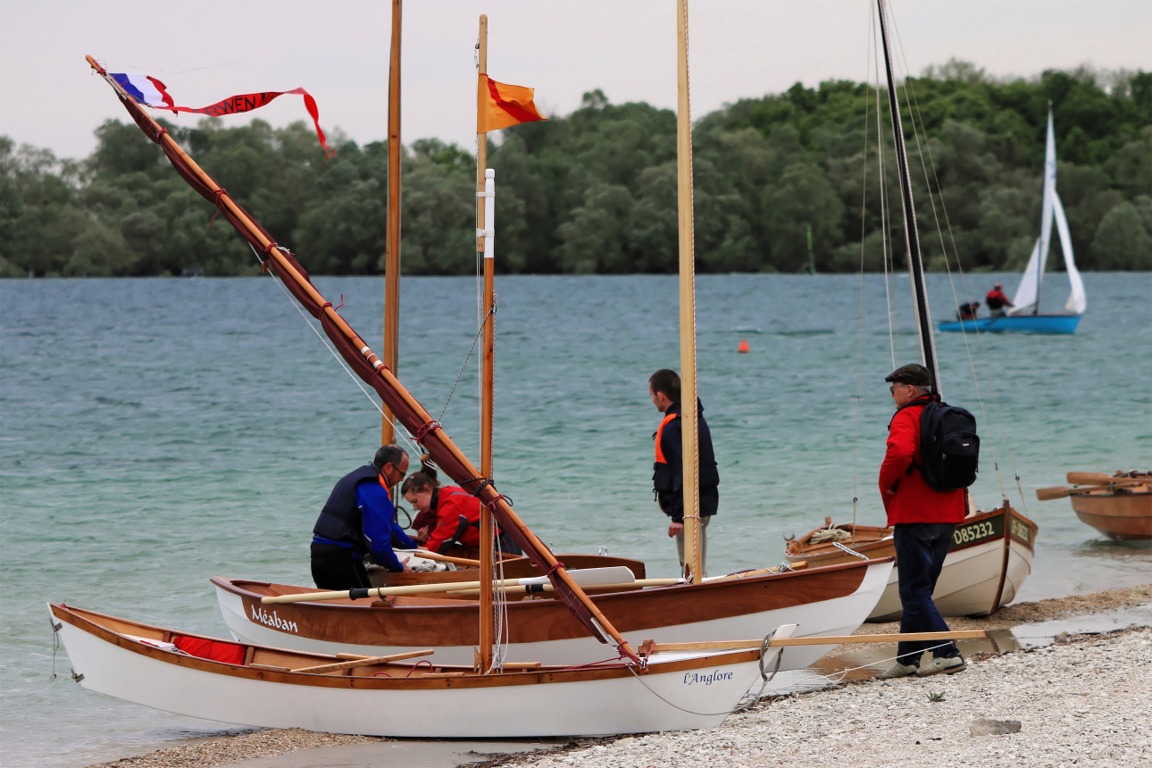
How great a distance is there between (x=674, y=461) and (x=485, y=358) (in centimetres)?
266

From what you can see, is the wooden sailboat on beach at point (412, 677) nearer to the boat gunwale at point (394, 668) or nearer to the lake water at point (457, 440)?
the boat gunwale at point (394, 668)

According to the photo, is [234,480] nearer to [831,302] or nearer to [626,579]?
[626,579]

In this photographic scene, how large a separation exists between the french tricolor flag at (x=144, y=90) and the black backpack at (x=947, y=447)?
5507 millimetres

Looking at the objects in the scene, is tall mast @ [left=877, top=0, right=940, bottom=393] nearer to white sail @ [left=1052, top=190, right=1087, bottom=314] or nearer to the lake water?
the lake water

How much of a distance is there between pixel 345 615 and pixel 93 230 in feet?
406

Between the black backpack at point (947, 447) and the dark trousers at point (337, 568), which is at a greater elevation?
the black backpack at point (947, 447)

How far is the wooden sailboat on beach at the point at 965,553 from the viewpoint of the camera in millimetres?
11273

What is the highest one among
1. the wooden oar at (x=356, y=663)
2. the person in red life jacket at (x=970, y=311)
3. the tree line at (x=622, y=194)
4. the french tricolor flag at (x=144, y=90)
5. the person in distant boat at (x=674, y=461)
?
the tree line at (x=622, y=194)

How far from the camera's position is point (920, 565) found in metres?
9.13

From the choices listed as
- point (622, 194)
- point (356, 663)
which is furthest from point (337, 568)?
point (622, 194)

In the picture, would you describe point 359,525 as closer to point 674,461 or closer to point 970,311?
point 674,461

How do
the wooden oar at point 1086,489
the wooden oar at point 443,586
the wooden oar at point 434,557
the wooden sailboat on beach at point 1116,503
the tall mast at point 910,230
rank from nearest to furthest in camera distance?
the wooden oar at point 443,586, the wooden oar at point 434,557, the tall mast at point 910,230, the wooden sailboat on beach at point 1116,503, the wooden oar at point 1086,489

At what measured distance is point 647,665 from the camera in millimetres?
A: 8281

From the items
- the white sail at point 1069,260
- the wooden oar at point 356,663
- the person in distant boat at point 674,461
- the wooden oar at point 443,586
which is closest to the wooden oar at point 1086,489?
the person in distant boat at point 674,461
